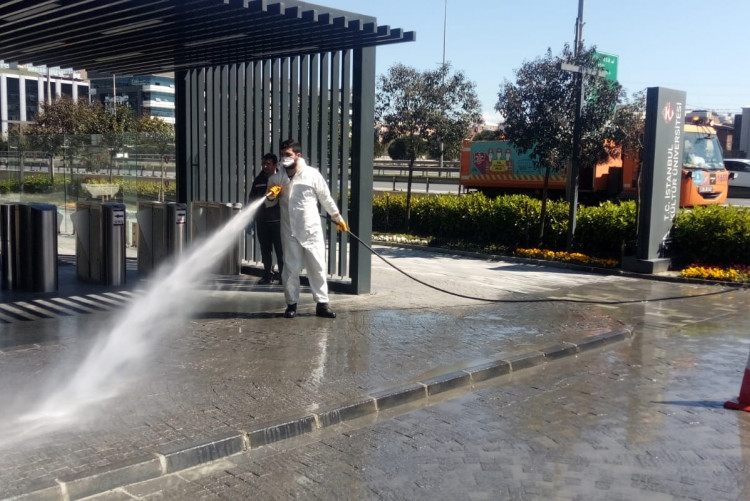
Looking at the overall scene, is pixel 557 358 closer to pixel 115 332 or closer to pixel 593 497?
pixel 593 497

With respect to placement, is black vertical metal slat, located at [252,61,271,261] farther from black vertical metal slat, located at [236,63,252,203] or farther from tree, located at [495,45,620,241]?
tree, located at [495,45,620,241]

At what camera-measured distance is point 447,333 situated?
8.68 m

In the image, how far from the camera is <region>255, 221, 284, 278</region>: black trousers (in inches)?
436

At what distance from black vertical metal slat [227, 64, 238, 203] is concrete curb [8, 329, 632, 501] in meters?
6.04

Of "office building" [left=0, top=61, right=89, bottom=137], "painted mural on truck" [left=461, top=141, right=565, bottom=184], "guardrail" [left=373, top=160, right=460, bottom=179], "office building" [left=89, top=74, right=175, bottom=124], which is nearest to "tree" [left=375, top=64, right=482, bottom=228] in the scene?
"painted mural on truck" [left=461, top=141, right=565, bottom=184]

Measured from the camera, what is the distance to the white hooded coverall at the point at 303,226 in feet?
28.6

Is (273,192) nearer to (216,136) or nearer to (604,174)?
(216,136)

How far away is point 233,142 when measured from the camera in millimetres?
12172

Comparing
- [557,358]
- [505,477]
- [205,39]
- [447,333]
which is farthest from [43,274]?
[505,477]

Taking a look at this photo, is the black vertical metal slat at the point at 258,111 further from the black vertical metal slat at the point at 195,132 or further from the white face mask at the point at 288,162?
the white face mask at the point at 288,162

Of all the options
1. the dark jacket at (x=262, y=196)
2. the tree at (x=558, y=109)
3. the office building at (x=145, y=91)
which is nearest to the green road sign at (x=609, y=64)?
the tree at (x=558, y=109)

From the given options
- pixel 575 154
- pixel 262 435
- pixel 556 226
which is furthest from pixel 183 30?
pixel 556 226

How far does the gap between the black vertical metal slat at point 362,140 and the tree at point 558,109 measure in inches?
256

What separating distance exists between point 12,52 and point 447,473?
33.7 feet
